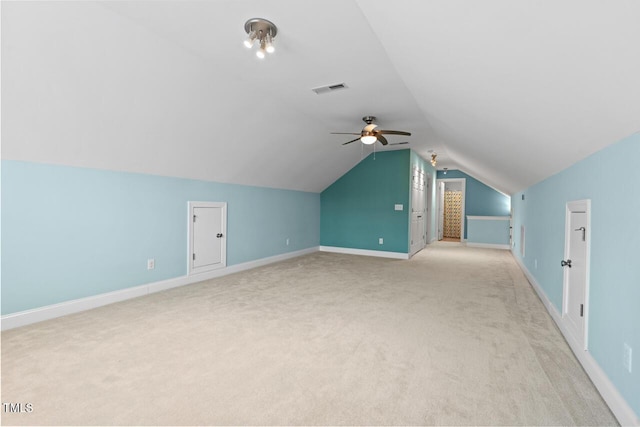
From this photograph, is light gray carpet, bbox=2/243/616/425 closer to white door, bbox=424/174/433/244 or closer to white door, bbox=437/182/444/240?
white door, bbox=424/174/433/244

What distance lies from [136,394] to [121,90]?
2652 mm

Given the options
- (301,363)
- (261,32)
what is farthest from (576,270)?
(261,32)

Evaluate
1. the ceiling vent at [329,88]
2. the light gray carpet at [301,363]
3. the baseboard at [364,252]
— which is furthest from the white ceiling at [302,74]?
the baseboard at [364,252]

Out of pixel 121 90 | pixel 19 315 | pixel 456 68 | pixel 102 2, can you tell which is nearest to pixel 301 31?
pixel 456 68

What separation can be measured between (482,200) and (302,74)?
9549 millimetres

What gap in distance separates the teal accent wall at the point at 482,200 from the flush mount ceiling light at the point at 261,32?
10130 mm

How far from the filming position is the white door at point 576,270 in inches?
95.3

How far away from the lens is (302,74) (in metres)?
3.38

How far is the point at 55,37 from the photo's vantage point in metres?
2.29

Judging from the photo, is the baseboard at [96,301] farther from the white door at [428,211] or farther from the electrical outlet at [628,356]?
the white door at [428,211]

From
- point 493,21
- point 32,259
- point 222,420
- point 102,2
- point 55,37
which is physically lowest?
point 222,420

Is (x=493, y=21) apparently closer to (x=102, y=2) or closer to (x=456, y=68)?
(x=456, y=68)

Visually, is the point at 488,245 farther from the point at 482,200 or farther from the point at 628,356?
the point at 628,356

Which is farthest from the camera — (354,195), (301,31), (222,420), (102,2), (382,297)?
(354,195)
